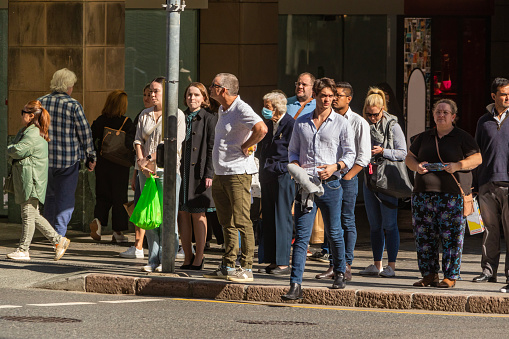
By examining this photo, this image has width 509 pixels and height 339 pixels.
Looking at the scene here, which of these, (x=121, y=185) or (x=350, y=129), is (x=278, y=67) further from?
(x=350, y=129)

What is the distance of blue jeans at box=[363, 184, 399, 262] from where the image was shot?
1106cm

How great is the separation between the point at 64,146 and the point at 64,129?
188 mm

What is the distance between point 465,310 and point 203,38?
25.1 feet

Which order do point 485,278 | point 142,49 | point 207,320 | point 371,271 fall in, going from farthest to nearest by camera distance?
1. point 142,49
2. point 371,271
3. point 485,278
4. point 207,320

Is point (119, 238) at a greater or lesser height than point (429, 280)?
greater

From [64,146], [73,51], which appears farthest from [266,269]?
[73,51]

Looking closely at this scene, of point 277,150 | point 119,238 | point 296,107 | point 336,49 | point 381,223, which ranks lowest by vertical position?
point 119,238

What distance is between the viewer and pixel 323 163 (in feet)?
31.5

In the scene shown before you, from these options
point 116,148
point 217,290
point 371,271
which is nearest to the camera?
point 217,290

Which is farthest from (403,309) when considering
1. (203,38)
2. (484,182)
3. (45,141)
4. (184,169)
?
(203,38)

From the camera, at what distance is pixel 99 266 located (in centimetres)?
1118

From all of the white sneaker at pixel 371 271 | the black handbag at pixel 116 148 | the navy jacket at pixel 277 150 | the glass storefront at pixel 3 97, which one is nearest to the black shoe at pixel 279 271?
the white sneaker at pixel 371 271

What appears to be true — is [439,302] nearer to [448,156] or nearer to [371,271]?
[448,156]

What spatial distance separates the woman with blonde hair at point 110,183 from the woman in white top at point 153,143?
215 centimetres
